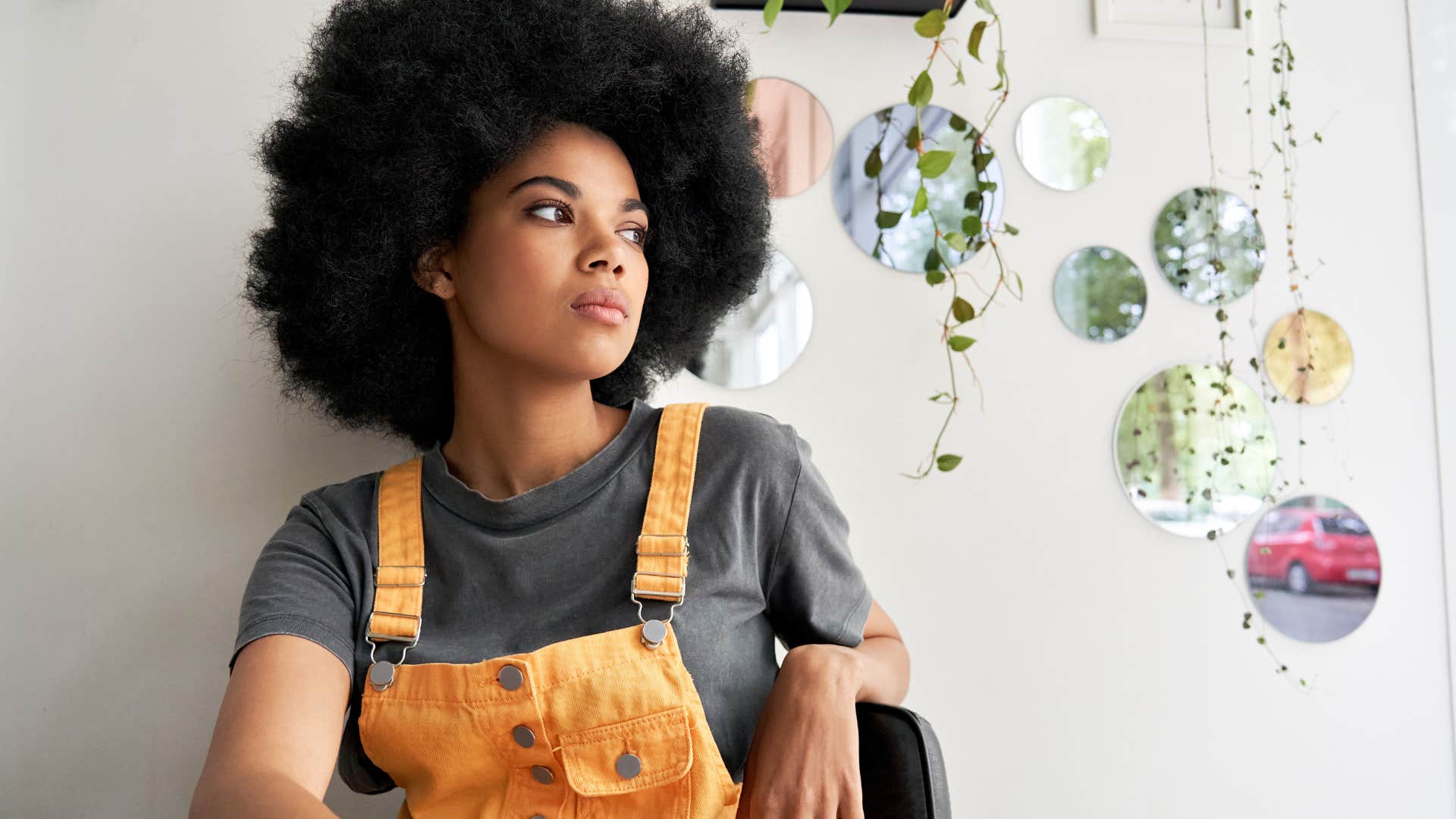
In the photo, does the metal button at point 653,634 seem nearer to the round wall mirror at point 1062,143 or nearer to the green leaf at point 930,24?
the green leaf at point 930,24

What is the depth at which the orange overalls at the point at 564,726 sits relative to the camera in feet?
3.48

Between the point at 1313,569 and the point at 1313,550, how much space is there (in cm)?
3

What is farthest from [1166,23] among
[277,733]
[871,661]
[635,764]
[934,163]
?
[277,733]

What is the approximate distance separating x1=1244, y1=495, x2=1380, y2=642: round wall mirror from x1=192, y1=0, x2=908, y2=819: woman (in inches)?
25.8

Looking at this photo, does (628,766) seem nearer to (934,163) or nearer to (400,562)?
(400,562)

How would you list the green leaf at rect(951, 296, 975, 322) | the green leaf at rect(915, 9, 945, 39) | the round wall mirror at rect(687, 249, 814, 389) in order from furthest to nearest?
the round wall mirror at rect(687, 249, 814, 389)
the green leaf at rect(951, 296, 975, 322)
the green leaf at rect(915, 9, 945, 39)

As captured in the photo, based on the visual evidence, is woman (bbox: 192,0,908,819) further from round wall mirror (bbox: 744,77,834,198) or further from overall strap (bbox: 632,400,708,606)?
round wall mirror (bbox: 744,77,834,198)

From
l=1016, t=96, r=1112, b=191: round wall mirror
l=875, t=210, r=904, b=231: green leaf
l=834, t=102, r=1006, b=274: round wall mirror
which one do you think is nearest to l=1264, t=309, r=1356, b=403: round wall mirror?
l=1016, t=96, r=1112, b=191: round wall mirror

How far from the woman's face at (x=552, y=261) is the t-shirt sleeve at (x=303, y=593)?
28 cm

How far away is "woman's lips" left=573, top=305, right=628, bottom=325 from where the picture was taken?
43.2 inches

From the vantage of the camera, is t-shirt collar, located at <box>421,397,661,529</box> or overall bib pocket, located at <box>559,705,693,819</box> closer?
overall bib pocket, located at <box>559,705,693,819</box>

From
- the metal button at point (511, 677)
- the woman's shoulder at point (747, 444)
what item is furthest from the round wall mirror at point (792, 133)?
the metal button at point (511, 677)

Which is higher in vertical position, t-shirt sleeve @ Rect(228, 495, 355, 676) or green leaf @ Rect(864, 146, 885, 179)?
green leaf @ Rect(864, 146, 885, 179)

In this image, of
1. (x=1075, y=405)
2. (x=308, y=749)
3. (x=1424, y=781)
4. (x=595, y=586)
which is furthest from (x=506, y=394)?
(x=1424, y=781)
